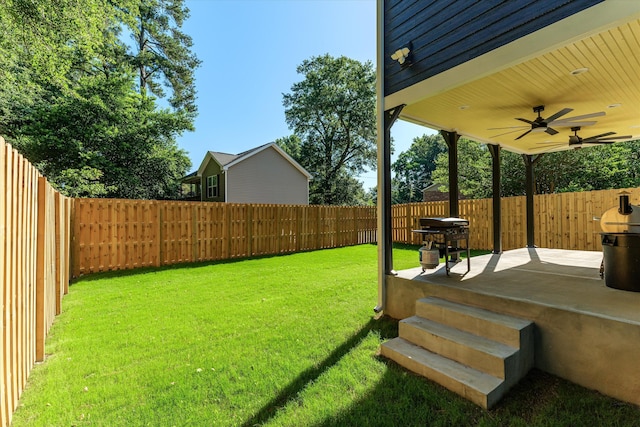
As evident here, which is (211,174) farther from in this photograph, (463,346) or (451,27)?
(463,346)

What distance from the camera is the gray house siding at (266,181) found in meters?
16.3

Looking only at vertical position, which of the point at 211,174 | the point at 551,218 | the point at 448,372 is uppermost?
the point at 211,174

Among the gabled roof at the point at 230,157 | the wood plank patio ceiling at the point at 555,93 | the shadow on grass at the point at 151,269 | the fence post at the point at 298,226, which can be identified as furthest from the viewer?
the gabled roof at the point at 230,157

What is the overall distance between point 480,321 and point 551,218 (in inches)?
308

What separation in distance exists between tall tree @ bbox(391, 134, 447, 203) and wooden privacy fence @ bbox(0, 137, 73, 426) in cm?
4495

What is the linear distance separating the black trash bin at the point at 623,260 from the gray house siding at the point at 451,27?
7.61 ft

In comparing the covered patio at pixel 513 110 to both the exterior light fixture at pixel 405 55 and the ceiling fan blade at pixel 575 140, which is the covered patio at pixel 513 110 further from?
the ceiling fan blade at pixel 575 140

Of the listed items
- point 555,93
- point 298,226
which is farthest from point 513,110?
point 298,226

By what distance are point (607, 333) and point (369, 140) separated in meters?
23.2

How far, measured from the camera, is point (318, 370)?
2.64 metres

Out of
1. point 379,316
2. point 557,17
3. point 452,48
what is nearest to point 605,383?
point 379,316

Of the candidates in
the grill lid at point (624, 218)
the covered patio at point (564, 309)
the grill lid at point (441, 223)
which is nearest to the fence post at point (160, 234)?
the covered patio at point (564, 309)

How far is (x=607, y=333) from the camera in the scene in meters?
2.17

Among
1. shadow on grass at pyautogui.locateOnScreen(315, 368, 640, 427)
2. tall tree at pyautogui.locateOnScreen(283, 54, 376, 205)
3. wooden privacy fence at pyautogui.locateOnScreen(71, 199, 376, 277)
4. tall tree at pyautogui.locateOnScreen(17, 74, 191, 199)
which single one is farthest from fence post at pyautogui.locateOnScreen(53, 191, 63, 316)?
tall tree at pyautogui.locateOnScreen(283, 54, 376, 205)
